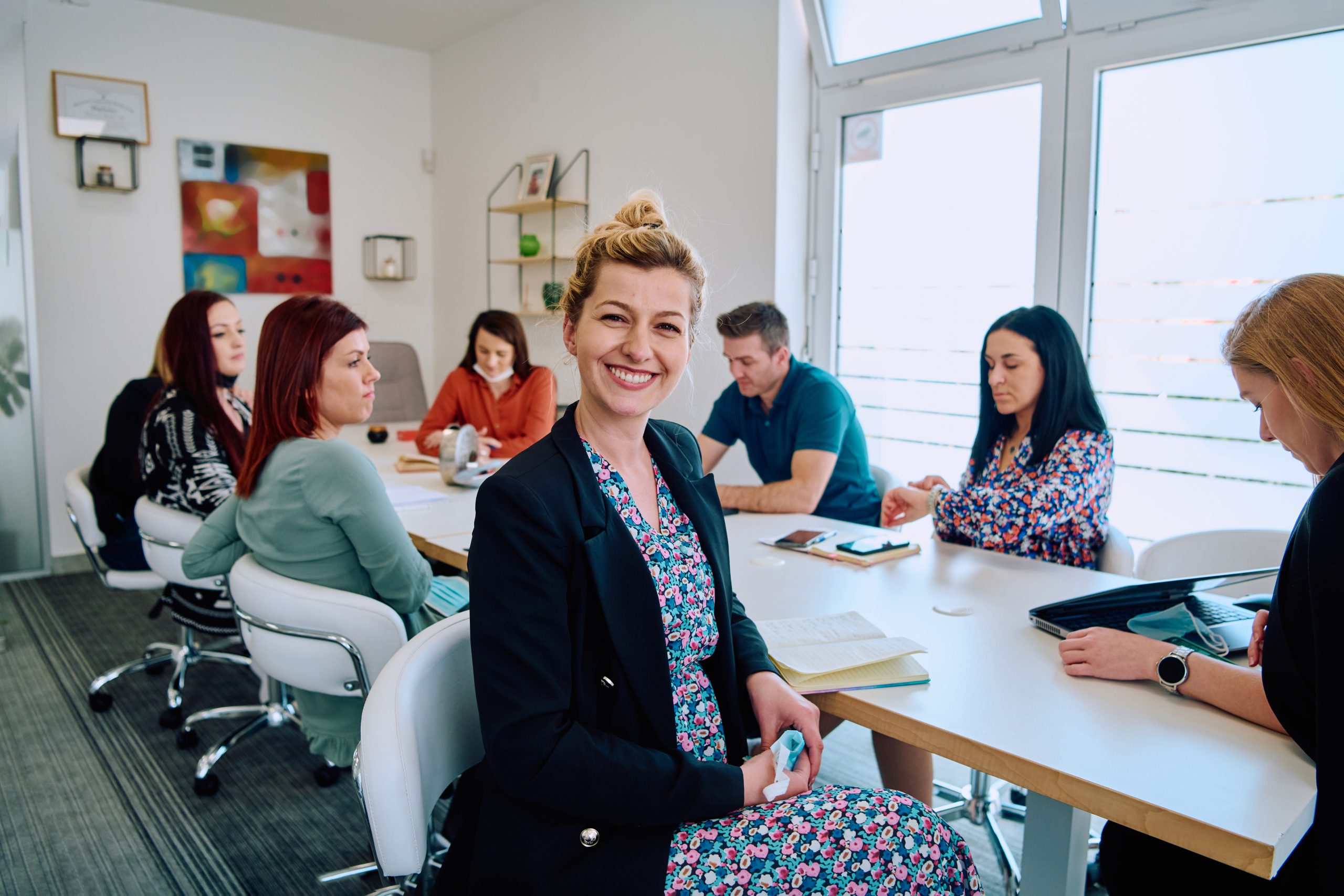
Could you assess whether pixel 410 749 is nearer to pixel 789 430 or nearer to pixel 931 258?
pixel 789 430

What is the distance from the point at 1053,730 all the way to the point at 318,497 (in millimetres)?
1419

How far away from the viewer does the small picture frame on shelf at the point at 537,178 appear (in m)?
5.11

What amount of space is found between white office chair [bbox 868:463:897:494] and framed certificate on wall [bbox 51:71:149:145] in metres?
4.43

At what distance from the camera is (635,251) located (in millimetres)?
1332

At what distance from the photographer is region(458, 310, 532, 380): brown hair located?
→ 146 inches

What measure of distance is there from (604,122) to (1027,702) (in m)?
4.14

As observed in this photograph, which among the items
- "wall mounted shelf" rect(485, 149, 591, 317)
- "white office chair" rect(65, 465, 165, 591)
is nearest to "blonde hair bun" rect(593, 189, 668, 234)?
"white office chair" rect(65, 465, 165, 591)

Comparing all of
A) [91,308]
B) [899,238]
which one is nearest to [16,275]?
[91,308]

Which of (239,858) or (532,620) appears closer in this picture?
(532,620)

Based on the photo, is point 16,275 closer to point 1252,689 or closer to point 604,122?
point 604,122

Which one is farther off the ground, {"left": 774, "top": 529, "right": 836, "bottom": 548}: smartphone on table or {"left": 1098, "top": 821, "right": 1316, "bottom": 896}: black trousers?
{"left": 774, "top": 529, "right": 836, "bottom": 548}: smartphone on table

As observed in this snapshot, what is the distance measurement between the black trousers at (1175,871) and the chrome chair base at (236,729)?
229 centimetres

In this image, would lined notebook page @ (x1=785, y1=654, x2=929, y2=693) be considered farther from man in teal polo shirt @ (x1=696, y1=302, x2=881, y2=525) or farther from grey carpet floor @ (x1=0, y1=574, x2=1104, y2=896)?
man in teal polo shirt @ (x1=696, y1=302, x2=881, y2=525)

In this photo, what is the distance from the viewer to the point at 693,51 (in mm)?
4285
